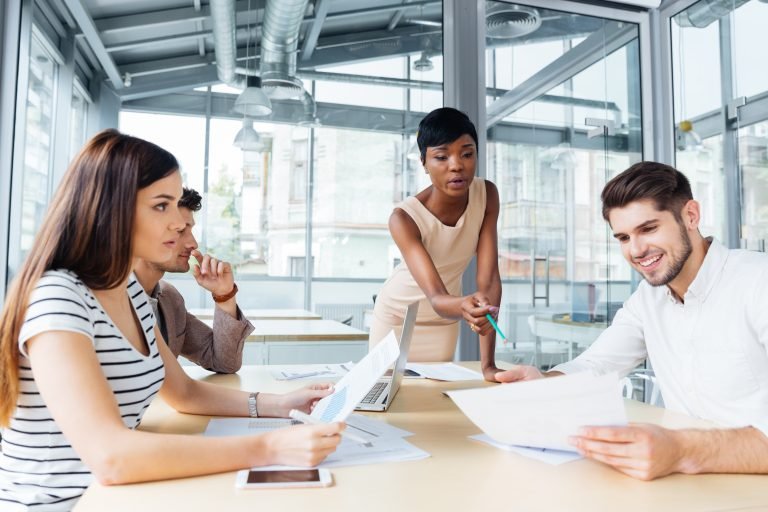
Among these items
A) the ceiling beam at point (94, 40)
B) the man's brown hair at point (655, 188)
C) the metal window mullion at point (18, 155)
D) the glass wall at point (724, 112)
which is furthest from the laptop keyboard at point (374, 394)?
the ceiling beam at point (94, 40)

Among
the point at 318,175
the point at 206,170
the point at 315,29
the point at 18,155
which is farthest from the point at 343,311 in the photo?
the point at 18,155

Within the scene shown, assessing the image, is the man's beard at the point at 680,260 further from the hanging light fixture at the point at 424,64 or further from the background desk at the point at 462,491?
the hanging light fixture at the point at 424,64

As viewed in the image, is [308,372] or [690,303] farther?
[308,372]

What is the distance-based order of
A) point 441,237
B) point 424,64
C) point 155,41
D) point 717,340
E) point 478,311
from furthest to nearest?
point 155,41 < point 424,64 < point 441,237 < point 478,311 < point 717,340

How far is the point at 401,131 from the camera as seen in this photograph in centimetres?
352

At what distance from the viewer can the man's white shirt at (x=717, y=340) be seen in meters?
1.38

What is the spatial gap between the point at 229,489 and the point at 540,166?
10.1 ft

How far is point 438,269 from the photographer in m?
2.26

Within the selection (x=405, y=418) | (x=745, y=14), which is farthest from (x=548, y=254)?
(x=405, y=418)

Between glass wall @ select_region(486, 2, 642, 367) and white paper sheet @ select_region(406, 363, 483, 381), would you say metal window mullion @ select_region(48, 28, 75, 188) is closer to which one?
glass wall @ select_region(486, 2, 642, 367)

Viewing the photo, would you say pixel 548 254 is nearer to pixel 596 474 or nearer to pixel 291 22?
pixel 291 22

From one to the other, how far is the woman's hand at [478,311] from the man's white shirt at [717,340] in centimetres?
23

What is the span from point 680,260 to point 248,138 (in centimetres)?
250

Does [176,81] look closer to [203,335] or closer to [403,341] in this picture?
[203,335]
